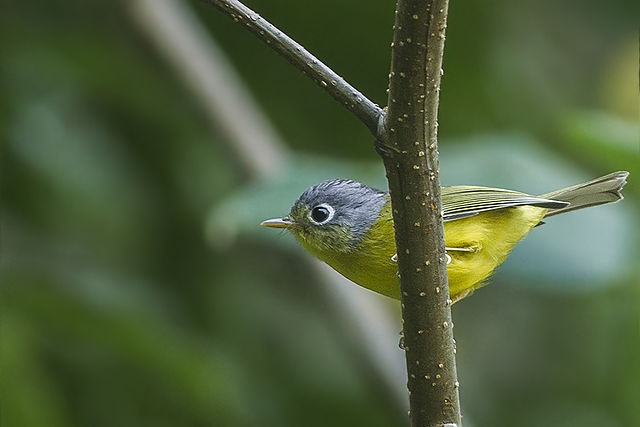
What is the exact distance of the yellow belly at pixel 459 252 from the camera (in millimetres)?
2430

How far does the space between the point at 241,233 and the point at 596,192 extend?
5.91 ft

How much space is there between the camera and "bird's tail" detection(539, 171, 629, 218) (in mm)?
2445

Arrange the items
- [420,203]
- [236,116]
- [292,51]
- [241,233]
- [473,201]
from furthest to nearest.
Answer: [236,116]
[241,233]
[473,201]
[420,203]
[292,51]

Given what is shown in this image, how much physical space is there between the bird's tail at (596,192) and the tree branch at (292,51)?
3.70ft

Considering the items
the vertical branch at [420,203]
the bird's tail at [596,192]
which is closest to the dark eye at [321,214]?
the vertical branch at [420,203]

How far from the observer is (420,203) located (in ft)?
5.43

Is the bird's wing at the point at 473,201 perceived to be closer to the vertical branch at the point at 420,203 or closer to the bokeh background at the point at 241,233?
the bokeh background at the point at 241,233

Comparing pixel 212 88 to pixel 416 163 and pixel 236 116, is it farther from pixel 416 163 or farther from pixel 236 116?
pixel 416 163

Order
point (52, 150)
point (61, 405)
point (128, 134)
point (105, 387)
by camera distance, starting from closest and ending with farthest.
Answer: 1. point (61, 405)
2. point (105, 387)
3. point (52, 150)
4. point (128, 134)

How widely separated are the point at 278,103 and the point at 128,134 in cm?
97

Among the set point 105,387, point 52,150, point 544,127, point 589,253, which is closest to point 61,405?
point 105,387

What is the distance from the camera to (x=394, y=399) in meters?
4.17

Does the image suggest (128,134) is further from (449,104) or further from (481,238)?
(481,238)

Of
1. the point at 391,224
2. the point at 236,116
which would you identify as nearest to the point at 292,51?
the point at 391,224
